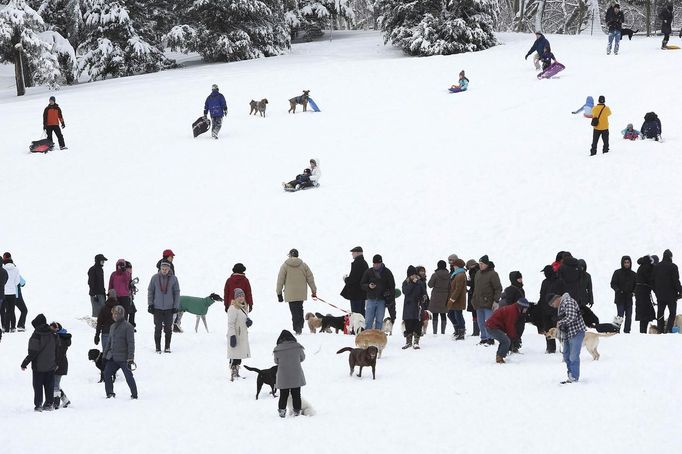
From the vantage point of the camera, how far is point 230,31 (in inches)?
1831

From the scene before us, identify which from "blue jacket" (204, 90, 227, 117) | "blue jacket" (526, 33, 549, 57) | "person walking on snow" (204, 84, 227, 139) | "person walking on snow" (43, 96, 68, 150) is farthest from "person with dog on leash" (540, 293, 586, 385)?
"blue jacket" (526, 33, 549, 57)

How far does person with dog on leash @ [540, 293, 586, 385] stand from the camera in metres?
10.7

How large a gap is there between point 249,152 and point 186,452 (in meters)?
19.2

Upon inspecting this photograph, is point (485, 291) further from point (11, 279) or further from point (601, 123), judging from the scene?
point (601, 123)

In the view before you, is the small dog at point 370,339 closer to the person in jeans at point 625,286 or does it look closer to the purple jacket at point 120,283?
the person in jeans at point 625,286

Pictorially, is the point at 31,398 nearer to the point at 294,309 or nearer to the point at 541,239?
the point at 294,309

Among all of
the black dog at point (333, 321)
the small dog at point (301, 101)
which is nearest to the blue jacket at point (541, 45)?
the small dog at point (301, 101)

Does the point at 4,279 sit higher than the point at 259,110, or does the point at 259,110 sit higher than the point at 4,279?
the point at 259,110

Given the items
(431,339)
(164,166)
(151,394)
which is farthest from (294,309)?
(164,166)

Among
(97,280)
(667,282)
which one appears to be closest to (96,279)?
(97,280)

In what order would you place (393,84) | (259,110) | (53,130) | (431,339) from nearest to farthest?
(431,339), (53,130), (259,110), (393,84)

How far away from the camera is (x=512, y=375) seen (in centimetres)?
1164

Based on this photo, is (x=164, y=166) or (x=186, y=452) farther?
(x=164, y=166)

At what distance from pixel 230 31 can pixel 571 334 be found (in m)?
38.6
